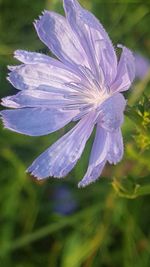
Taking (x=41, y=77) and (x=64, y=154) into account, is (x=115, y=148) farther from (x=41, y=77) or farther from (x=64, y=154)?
(x=41, y=77)

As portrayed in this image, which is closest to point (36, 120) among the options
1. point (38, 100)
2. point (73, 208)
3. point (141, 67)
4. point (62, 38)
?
point (38, 100)

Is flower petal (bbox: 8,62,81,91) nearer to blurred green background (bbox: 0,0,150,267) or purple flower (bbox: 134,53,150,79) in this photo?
blurred green background (bbox: 0,0,150,267)

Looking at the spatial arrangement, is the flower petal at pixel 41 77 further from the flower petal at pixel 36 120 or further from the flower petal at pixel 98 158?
the flower petal at pixel 98 158

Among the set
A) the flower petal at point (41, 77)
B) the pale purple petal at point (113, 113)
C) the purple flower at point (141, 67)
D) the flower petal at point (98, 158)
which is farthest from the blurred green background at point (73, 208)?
the pale purple petal at point (113, 113)

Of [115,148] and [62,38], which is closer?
[115,148]

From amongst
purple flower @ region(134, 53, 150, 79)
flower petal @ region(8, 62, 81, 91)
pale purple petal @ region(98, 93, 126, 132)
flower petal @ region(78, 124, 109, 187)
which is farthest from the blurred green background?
pale purple petal @ region(98, 93, 126, 132)

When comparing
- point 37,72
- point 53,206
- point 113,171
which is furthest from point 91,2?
point 37,72

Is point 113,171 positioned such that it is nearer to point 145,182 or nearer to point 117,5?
point 117,5
